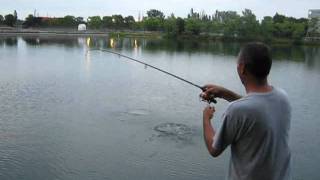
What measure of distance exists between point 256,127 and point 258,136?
0.20ft

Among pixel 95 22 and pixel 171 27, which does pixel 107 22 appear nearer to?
pixel 95 22

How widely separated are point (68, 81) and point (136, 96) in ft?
18.4

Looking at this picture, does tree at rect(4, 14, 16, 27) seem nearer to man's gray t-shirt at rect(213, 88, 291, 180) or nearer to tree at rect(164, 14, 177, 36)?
tree at rect(164, 14, 177, 36)

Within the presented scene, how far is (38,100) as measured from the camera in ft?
61.2

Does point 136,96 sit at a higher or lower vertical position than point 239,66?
lower

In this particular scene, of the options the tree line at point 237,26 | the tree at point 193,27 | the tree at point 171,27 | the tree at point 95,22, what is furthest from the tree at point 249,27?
the tree at point 95,22

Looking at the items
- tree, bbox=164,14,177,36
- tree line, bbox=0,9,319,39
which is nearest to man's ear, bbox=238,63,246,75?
tree line, bbox=0,9,319,39

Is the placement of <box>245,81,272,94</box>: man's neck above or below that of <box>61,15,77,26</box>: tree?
below

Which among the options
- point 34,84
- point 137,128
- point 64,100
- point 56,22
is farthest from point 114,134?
point 56,22

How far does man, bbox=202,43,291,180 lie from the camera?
2564 mm

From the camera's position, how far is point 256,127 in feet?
8.46

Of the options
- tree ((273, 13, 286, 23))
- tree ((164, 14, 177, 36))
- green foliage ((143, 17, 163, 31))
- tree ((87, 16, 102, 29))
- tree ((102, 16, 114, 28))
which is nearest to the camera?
tree ((164, 14, 177, 36))

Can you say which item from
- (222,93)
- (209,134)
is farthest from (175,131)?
(209,134)

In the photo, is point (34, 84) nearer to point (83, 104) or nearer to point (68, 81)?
point (68, 81)
